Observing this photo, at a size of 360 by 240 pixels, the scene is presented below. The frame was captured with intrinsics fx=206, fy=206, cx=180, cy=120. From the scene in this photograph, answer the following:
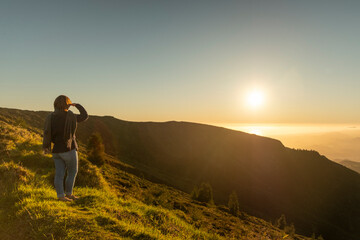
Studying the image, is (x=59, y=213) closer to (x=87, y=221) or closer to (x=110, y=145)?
(x=87, y=221)

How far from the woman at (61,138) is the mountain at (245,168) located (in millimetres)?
84819

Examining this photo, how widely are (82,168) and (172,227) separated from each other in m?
5.84

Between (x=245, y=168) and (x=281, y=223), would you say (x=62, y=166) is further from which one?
(x=245, y=168)

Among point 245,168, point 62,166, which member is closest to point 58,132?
point 62,166

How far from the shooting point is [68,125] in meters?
5.54

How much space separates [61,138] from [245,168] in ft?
419

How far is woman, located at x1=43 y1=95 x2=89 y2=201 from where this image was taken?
17.7 feet

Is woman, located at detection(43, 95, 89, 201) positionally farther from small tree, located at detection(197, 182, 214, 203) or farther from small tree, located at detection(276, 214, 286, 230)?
small tree, located at detection(276, 214, 286, 230)

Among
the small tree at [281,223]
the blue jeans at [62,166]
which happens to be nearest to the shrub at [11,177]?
the blue jeans at [62,166]

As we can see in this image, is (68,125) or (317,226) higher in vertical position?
(68,125)

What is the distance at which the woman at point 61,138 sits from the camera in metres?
5.40

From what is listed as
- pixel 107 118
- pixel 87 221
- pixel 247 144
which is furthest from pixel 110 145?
→ pixel 87 221

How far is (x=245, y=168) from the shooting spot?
122500mm

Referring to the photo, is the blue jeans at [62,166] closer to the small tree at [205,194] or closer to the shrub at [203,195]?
the shrub at [203,195]
